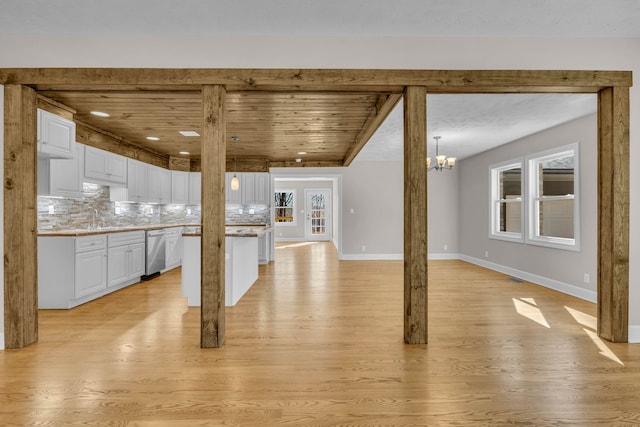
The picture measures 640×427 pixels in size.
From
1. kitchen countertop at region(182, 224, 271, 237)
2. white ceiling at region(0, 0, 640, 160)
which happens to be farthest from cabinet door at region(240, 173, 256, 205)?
white ceiling at region(0, 0, 640, 160)

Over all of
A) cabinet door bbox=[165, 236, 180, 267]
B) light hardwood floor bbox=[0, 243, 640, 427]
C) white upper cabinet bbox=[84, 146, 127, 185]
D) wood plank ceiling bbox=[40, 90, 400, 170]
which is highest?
wood plank ceiling bbox=[40, 90, 400, 170]

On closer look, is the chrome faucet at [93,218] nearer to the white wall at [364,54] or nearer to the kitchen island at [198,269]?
the kitchen island at [198,269]

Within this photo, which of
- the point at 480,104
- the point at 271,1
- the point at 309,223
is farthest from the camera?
the point at 309,223

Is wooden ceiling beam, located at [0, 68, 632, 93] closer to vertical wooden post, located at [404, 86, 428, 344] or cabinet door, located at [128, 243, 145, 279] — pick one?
vertical wooden post, located at [404, 86, 428, 344]

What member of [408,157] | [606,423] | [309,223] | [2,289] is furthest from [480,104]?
[309,223]

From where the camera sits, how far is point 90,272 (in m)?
4.09

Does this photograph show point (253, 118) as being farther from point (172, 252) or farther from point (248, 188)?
point (172, 252)

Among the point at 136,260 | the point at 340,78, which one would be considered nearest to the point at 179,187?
the point at 136,260

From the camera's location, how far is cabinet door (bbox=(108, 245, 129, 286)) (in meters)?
4.51

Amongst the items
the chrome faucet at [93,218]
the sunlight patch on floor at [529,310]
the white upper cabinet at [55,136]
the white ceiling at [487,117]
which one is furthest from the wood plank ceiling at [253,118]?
the sunlight patch on floor at [529,310]

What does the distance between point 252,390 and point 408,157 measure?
2.17m

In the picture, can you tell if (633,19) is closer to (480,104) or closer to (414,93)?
(480,104)

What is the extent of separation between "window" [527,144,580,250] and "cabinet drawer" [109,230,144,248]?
667 cm

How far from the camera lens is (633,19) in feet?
8.24
